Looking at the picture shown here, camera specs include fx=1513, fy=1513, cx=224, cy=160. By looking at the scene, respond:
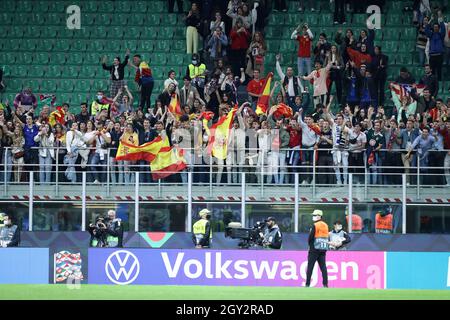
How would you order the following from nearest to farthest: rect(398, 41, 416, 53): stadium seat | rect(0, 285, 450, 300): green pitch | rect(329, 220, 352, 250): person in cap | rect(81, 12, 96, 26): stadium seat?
1. rect(0, 285, 450, 300): green pitch
2. rect(329, 220, 352, 250): person in cap
3. rect(398, 41, 416, 53): stadium seat
4. rect(81, 12, 96, 26): stadium seat

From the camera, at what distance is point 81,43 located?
4559 centimetres

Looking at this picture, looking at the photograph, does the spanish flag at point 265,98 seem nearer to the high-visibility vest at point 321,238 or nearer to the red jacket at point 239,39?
the red jacket at point 239,39

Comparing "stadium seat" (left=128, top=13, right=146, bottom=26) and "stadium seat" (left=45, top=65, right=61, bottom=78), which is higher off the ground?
"stadium seat" (left=128, top=13, right=146, bottom=26)

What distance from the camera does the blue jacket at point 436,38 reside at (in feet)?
138

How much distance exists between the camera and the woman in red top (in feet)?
138

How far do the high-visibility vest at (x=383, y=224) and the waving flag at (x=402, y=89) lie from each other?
4.26 metres

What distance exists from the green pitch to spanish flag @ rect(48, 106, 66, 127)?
7.89m

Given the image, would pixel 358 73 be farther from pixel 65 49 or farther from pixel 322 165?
pixel 65 49

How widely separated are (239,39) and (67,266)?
10714mm

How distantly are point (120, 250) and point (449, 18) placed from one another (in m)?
15.4

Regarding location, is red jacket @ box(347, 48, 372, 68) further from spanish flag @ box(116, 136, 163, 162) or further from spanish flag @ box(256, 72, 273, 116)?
spanish flag @ box(116, 136, 163, 162)

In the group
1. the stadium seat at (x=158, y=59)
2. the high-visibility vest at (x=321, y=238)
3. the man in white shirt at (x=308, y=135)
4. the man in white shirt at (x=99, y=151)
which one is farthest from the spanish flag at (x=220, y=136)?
the stadium seat at (x=158, y=59)

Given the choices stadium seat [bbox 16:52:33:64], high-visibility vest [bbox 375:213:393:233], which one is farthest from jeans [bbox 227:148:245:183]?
stadium seat [bbox 16:52:33:64]
